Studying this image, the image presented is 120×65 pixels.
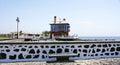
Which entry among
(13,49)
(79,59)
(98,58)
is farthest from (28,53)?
(98,58)

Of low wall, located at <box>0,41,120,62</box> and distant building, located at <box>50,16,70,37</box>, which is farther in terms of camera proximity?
distant building, located at <box>50,16,70,37</box>

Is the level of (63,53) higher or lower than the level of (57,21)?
lower

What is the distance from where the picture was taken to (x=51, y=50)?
1391cm

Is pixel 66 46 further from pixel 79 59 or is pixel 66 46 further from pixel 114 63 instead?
pixel 114 63

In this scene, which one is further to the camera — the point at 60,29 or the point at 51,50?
the point at 60,29

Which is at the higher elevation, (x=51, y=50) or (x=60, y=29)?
(x=60, y=29)

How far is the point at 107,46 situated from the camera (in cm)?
1505

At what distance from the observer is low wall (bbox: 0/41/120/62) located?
13.3m

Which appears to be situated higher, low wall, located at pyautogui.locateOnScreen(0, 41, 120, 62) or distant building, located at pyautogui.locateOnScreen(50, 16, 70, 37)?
distant building, located at pyautogui.locateOnScreen(50, 16, 70, 37)

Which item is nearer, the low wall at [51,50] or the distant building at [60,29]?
the low wall at [51,50]

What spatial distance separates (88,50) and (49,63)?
2.81 meters

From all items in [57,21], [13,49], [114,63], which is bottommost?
[114,63]

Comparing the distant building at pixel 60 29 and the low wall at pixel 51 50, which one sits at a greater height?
the distant building at pixel 60 29

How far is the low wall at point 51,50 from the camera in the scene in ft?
43.7
